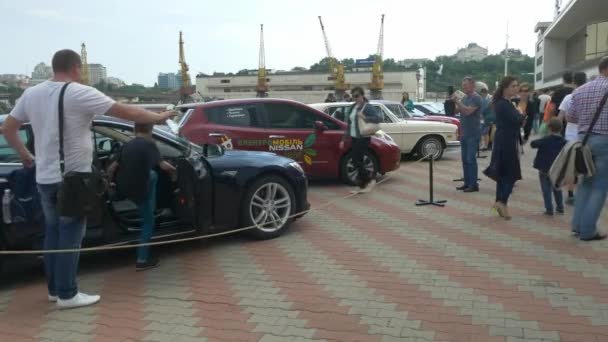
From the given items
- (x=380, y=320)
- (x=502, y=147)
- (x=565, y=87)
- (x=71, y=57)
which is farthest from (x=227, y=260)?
(x=565, y=87)

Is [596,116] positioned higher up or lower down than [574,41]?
lower down

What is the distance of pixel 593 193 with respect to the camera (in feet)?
18.3

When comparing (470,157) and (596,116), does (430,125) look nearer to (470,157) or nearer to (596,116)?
(470,157)

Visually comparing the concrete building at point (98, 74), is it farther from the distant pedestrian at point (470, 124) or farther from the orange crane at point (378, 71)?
the orange crane at point (378, 71)

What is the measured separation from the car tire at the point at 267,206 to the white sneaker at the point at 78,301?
193 cm

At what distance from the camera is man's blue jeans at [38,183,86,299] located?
4078 mm

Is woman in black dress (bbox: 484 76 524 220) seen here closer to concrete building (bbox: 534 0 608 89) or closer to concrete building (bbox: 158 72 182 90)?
concrete building (bbox: 534 0 608 89)

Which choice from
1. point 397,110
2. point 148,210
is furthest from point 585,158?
point 397,110

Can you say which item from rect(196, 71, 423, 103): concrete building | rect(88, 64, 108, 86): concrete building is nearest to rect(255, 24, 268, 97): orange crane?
rect(196, 71, 423, 103): concrete building

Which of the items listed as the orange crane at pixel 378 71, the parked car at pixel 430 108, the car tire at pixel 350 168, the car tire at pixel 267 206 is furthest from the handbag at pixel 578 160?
the orange crane at pixel 378 71

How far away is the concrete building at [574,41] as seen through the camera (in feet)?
122

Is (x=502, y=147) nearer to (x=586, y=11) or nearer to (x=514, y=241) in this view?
(x=514, y=241)

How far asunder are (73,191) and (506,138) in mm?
4939

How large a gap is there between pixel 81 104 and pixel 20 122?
1.74ft
